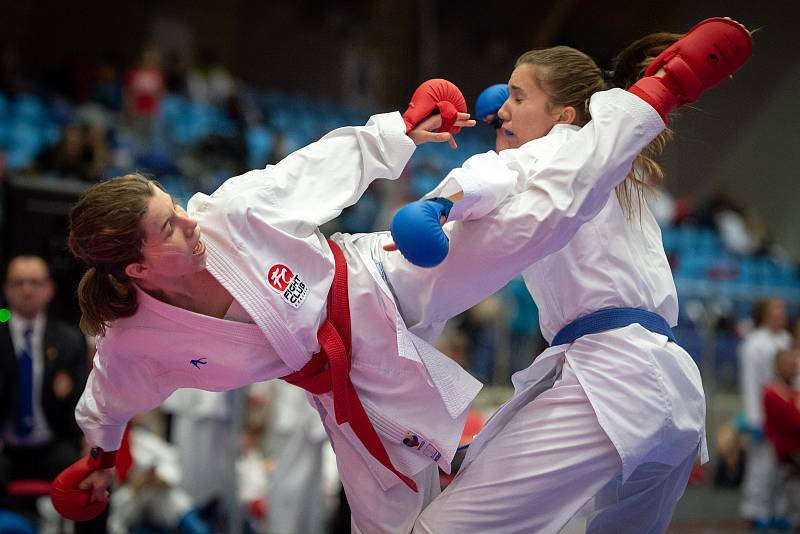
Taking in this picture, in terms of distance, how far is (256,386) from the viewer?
6.35 m

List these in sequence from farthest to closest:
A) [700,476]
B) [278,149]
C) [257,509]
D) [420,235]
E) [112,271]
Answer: [278,149] → [700,476] → [257,509] → [112,271] → [420,235]

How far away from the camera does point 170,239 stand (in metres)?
2.09

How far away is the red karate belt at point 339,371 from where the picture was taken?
2.18 m

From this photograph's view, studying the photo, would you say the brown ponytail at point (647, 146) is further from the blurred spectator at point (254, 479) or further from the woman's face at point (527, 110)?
the blurred spectator at point (254, 479)

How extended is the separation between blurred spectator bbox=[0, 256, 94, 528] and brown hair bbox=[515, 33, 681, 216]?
8.90 feet

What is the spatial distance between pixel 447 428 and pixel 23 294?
8.53ft

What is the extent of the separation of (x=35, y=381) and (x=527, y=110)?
2.74 meters

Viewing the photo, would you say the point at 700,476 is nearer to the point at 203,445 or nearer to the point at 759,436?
the point at 759,436

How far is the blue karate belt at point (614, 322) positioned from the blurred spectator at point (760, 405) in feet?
17.3

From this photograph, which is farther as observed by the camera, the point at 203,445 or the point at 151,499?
the point at 203,445

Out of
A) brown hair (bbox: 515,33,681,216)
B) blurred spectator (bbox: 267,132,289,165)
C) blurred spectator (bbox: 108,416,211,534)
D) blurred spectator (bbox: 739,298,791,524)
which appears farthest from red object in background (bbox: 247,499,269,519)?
brown hair (bbox: 515,33,681,216)

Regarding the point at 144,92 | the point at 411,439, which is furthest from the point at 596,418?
the point at 144,92

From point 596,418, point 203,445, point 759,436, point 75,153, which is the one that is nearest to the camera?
point 596,418

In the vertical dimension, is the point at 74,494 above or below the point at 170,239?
below
